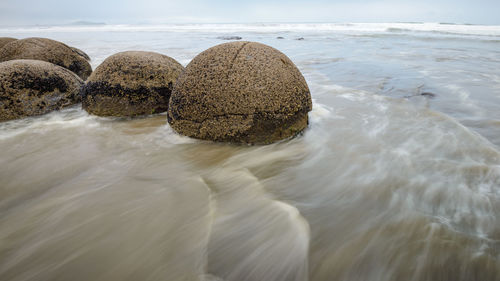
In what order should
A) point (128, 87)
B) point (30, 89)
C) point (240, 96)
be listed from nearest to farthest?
point (240, 96) < point (128, 87) < point (30, 89)

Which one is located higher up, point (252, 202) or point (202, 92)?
point (202, 92)

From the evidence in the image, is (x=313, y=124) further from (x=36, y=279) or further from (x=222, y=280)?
(x=36, y=279)

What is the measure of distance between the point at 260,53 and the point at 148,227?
207cm

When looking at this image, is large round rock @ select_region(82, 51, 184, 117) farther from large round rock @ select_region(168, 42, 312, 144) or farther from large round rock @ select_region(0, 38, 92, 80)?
large round rock @ select_region(0, 38, 92, 80)

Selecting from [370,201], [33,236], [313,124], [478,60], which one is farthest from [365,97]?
[478,60]

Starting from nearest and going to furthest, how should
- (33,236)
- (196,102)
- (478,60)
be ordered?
(33,236) → (196,102) → (478,60)

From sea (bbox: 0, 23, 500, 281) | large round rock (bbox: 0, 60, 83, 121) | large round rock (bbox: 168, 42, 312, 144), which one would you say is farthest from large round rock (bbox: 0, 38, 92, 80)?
large round rock (bbox: 168, 42, 312, 144)

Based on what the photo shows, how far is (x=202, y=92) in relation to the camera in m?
2.82

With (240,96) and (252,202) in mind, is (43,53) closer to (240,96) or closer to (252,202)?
(240,96)

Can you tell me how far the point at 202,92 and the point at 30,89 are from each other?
2.78 metres

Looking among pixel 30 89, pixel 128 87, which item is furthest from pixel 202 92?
pixel 30 89

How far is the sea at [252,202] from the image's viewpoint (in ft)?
5.04

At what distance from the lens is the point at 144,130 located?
3332 mm

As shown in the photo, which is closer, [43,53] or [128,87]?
[128,87]
